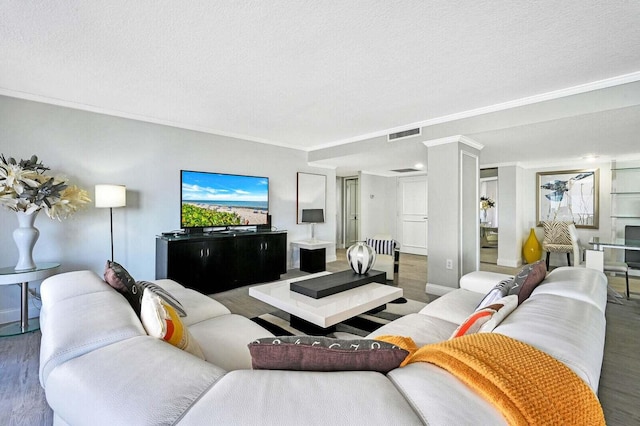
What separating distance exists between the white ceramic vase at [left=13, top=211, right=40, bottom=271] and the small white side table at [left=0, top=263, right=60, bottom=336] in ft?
0.23

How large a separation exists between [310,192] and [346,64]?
347cm

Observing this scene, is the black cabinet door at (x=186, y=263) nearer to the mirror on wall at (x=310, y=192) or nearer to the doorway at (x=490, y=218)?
the mirror on wall at (x=310, y=192)

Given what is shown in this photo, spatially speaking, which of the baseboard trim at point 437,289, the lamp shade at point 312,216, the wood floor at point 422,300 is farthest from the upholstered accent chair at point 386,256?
the lamp shade at point 312,216

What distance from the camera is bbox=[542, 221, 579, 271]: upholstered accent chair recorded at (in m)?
5.47

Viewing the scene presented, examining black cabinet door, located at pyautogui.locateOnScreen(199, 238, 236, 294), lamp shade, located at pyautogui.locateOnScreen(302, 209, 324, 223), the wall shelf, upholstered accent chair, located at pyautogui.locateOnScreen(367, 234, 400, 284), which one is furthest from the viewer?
lamp shade, located at pyautogui.locateOnScreen(302, 209, 324, 223)

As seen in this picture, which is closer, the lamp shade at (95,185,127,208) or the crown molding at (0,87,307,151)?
the crown molding at (0,87,307,151)

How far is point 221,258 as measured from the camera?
13.2 feet

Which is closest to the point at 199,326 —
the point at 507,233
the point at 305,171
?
the point at 305,171

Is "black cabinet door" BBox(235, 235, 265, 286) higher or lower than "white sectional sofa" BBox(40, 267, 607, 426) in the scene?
lower

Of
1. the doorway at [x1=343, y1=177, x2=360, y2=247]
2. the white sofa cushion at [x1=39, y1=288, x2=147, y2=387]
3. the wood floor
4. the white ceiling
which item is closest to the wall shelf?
the white ceiling

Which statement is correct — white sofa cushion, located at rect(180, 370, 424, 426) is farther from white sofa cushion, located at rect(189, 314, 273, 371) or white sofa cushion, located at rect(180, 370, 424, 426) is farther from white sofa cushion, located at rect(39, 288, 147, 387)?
white sofa cushion, located at rect(189, 314, 273, 371)

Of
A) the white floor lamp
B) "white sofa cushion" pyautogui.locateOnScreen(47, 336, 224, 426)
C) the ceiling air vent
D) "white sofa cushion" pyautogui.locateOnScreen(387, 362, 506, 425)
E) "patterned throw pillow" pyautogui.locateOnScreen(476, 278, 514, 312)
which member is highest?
the ceiling air vent

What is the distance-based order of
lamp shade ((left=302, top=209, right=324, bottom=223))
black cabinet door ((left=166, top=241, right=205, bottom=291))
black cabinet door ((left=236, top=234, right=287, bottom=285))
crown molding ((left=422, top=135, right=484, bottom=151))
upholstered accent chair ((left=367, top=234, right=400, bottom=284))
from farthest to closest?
lamp shade ((left=302, top=209, right=324, bottom=223)) → upholstered accent chair ((left=367, top=234, right=400, bottom=284)) → black cabinet door ((left=236, top=234, right=287, bottom=285)) → crown molding ((left=422, top=135, right=484, bottom=151)) → black cabinet door ((left=166, top=241, right=205, bottom=291))

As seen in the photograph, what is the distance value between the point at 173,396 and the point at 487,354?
78 centimetres
